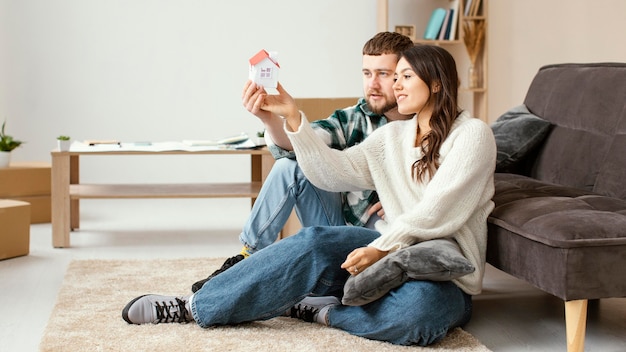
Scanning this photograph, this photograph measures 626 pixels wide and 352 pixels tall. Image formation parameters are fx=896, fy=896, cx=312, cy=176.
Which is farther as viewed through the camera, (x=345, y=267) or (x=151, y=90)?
(x=151, y=90)

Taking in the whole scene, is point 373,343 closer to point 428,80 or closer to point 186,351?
point 186,351

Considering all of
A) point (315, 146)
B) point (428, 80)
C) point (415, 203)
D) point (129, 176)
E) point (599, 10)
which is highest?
point (599, 10)

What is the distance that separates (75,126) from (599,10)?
11.1ft

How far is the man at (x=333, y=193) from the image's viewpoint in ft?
Answer: 8.83

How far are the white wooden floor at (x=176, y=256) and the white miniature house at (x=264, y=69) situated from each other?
0.93 m

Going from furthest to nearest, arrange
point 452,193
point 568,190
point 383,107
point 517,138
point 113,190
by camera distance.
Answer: point 113,190
point 517,138
point 568,190
point 383,107
point 452,193

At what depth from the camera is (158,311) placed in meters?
2.53

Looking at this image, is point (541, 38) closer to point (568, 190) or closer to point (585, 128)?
point (585, 128)

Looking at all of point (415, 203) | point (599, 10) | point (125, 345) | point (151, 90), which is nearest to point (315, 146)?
point (415, 203)

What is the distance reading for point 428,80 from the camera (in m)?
2.45

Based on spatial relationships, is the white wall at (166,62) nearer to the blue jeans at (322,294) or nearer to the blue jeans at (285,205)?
the blue jeans at (285,205)

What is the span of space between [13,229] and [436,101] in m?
2.04

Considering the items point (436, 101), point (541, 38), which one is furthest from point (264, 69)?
point (541, 38)

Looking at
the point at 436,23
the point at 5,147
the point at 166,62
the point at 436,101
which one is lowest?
the point at 5,147
